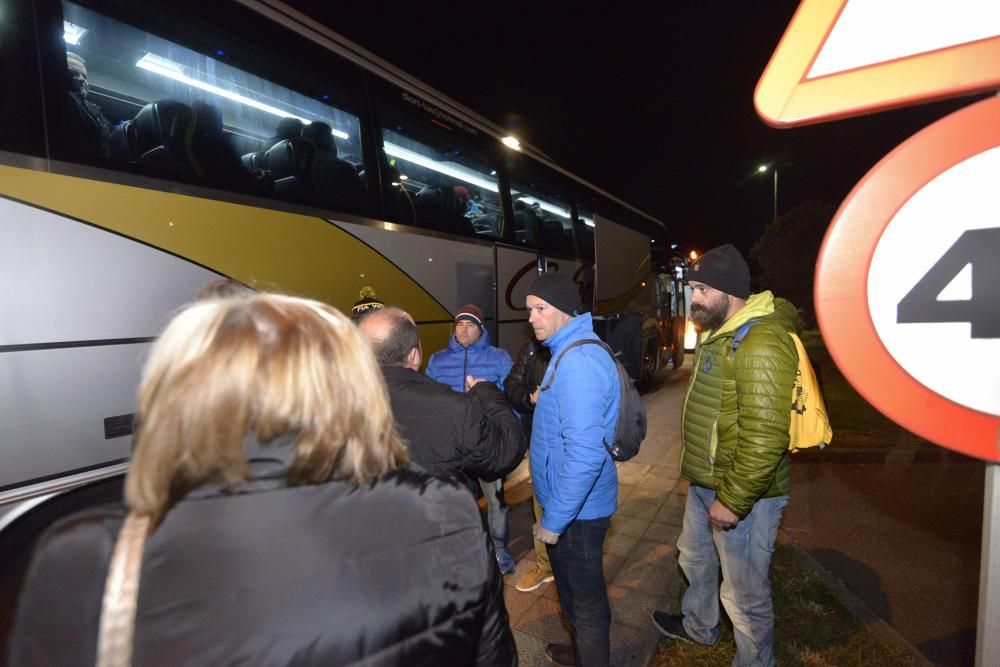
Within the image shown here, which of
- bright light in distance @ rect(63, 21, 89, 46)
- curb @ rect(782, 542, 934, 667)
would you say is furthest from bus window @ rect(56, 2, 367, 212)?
curb @ rect(782, 542, 934, 667)

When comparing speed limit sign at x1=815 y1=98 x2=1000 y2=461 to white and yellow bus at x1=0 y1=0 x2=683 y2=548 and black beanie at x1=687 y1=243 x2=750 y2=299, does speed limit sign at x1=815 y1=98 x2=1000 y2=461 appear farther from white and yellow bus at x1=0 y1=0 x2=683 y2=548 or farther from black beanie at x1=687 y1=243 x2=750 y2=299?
white and yellow bus at x1=0 y1=0 x2=683 y2=548

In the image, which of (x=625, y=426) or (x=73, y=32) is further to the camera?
(x=73, y=32)

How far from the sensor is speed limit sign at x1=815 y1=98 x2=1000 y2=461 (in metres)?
1.02

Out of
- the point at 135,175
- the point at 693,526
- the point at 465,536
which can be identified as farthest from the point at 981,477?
the point at 135,175

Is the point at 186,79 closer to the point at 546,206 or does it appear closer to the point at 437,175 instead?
the point at 437,175

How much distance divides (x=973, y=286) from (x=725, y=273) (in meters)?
1.50

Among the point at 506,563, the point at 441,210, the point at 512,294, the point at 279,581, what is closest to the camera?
the point at 279,581

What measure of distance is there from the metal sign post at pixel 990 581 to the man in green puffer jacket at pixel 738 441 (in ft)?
3.48

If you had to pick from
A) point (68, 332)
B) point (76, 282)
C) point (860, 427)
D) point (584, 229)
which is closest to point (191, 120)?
point (76, 282)

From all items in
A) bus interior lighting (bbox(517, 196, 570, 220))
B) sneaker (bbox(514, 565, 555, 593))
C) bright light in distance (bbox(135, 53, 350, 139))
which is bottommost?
sneaker (bbox(514, 565, 555, 593))

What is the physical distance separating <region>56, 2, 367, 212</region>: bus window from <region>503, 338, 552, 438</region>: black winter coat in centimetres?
198

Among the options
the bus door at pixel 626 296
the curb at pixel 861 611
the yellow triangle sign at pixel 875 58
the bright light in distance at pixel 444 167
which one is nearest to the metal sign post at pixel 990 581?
the yellow triangle sign at pixel 875 58

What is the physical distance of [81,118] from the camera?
113 inches

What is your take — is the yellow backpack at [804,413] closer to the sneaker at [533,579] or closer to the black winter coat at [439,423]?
the black winter coat at [439,423]
